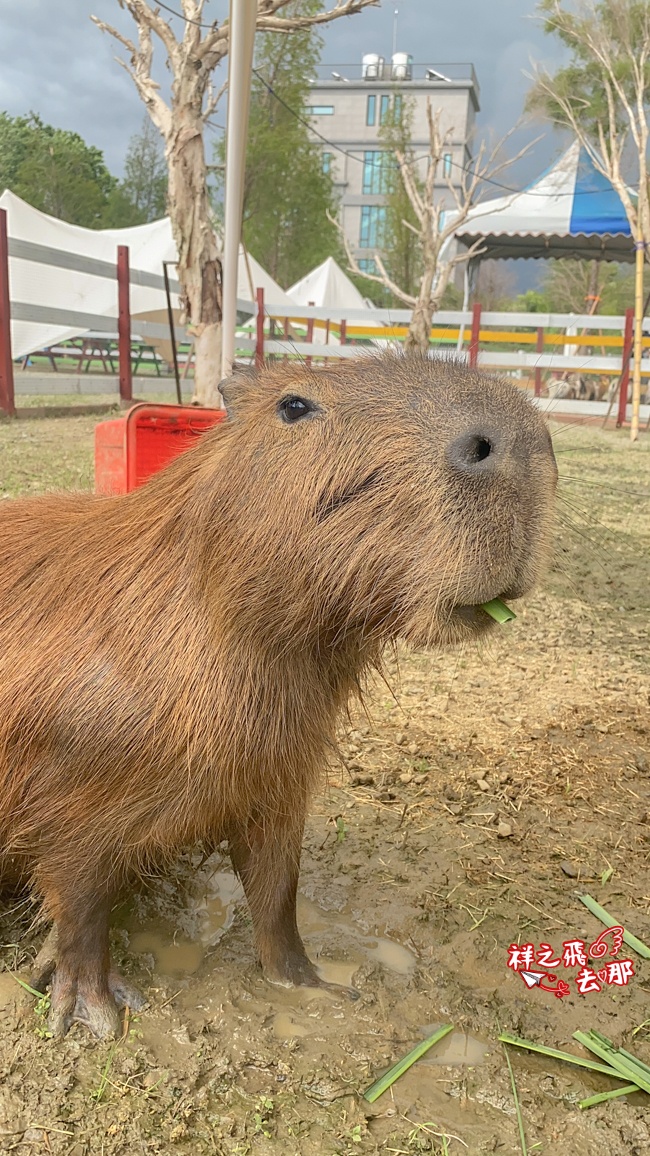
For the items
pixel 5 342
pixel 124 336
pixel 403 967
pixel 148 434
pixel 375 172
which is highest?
pixel 375 172

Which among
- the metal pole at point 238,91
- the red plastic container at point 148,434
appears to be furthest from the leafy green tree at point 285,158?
A: the red plastic container at point 148,434

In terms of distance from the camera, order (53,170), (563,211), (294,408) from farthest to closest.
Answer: (563,211)
(53,170)
(294,408)

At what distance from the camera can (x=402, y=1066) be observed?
132 centimetres

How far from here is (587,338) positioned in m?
11.0

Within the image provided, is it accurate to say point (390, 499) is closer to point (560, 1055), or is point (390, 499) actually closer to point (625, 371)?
point (560, 1055)

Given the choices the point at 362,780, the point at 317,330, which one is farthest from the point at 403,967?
the point at 317,330

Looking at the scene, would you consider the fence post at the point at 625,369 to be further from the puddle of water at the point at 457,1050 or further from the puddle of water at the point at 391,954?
the puddle of water at the point at 457,1050

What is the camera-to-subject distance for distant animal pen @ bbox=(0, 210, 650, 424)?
4289 millimetres

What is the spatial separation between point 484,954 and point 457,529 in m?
1.06

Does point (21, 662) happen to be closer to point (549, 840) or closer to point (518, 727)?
point (549, 840)

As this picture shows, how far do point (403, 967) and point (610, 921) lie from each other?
470mm

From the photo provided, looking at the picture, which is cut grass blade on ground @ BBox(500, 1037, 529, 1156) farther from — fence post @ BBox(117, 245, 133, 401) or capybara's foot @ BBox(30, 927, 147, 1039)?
fence post @ BBox(117, 245, 133, 401)

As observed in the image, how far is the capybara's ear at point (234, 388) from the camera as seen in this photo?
1184 millimetres

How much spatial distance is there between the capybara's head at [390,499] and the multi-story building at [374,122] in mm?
7879
